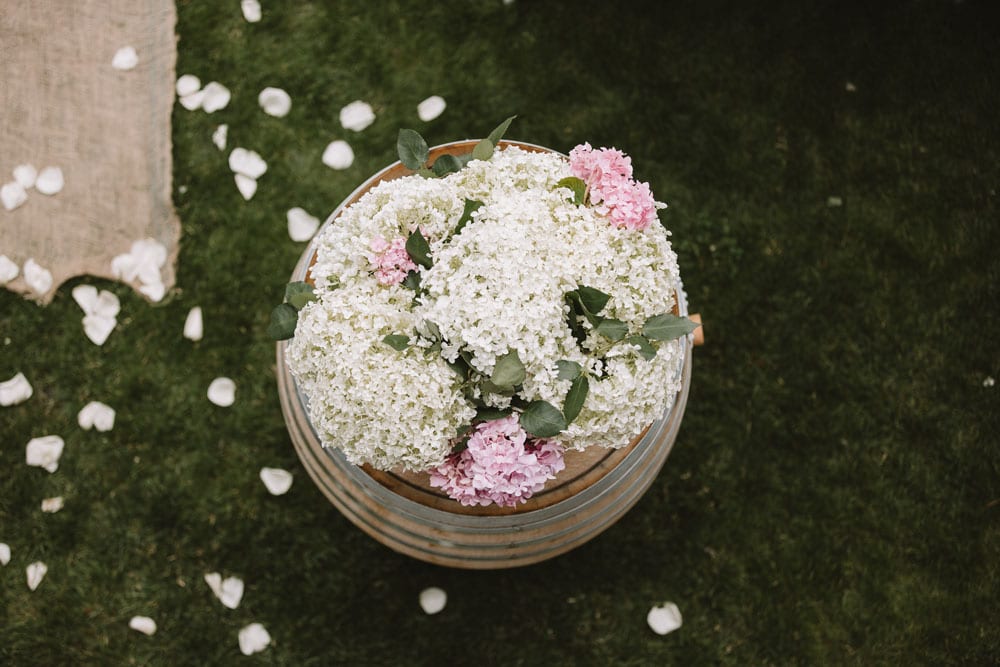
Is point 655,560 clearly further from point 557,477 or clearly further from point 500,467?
point 500,467

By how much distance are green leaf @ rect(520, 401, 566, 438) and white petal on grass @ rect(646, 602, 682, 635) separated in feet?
5.41

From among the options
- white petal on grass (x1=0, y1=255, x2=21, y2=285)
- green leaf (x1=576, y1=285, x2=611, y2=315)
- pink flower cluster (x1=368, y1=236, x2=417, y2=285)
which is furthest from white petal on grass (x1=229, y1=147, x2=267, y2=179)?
green leaf (x1=576, y1=285, x2=611, y2=315)

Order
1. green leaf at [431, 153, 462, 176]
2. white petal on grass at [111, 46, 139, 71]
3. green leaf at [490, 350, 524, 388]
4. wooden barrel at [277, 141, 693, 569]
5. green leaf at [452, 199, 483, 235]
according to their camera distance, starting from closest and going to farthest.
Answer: green leaf at [490, 350, 524, 388], green leaf at [452, 199, 483, 235], green leaf at [431, 153, 462, 176], wooden barrel at [277, 141, 693, 569], white petal on grass at [111, 46, 139, 71]

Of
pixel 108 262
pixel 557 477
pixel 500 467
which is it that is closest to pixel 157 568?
pixel 108 262

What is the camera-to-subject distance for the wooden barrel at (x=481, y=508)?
186 cm

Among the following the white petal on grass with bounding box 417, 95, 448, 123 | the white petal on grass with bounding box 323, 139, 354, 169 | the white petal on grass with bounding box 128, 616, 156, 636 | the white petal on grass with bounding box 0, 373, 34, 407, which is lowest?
the white petal on grass with bounding box 128, 616, 156, 636

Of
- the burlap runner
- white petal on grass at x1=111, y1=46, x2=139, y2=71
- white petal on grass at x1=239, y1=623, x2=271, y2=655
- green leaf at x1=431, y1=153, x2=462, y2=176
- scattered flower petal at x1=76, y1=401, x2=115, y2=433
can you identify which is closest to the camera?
green leaf at x1=431, y1=153, x2=462, y2=176

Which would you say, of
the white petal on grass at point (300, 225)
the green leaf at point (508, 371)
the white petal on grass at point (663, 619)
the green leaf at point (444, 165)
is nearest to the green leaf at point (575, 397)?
the green leaf at point (508, 371)

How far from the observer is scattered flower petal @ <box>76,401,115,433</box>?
288 centimetres

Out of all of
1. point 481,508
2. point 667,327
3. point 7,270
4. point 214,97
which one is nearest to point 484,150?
point 667,327

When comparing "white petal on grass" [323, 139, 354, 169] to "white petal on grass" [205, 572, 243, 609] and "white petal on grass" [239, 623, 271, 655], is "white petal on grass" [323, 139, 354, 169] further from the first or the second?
"white petal on grass" [239, 623, 271, 655]

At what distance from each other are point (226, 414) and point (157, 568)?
589mm

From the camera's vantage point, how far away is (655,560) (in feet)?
9.39

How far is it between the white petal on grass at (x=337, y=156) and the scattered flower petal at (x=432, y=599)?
1618mm
